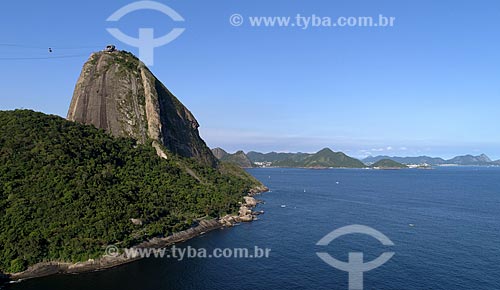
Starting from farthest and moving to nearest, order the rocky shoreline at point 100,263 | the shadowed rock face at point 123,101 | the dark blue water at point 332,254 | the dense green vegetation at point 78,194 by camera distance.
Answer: the shadowed rock face at point 123,101
the dense green vegetation at point 78,194
the rocky shoreline at point 100,263
the dark blue water at point 332,254

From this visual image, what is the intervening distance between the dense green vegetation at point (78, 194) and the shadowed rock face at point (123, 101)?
10427 mm

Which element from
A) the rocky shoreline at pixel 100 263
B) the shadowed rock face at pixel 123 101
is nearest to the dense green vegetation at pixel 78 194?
the rocky shoreline at pixel 100 263

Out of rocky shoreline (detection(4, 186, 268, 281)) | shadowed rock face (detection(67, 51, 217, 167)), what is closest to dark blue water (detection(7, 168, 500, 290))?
rocky shoreline (detection(4, 186, 268, 281))

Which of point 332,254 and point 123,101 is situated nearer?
point 332,254

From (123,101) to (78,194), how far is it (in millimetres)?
63210

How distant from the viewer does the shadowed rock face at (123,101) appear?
12938 centimetres

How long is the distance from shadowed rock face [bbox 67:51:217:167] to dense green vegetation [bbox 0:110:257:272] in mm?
10427

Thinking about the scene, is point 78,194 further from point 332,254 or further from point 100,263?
point 332,254

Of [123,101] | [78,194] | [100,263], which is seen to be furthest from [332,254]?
[123,101]

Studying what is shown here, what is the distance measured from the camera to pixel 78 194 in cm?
7775

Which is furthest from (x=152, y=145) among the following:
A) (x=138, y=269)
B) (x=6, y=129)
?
(x=138, y=269)

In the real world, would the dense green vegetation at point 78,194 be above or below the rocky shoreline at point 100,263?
above

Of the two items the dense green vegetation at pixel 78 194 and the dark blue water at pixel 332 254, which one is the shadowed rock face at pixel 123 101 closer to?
the dense green vegetation at pixel 78 194

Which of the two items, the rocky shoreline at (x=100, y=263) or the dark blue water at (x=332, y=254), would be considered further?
the rocky shoreline at (x=100, y=263)
